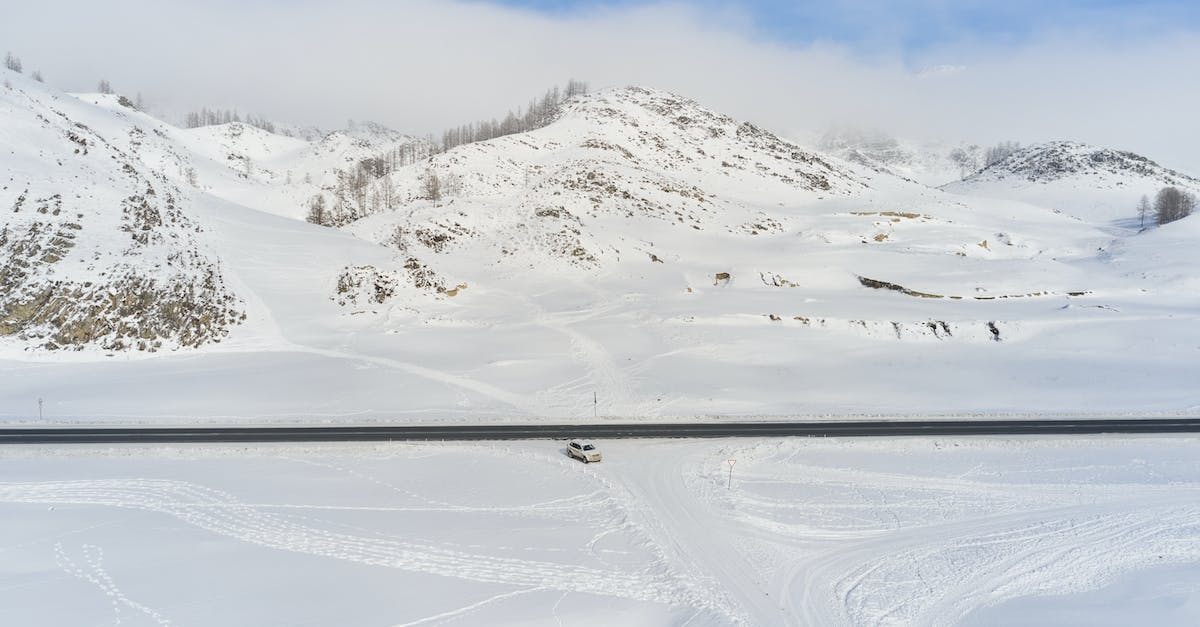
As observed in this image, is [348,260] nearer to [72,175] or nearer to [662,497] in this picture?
[72,175]

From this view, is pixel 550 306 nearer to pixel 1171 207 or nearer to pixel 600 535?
pixel 600 535

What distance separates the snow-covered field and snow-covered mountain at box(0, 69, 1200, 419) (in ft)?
25.2

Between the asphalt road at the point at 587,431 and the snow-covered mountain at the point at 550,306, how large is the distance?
2.40 metres

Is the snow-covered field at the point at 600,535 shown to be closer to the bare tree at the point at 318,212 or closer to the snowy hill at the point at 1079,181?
the bare tree at the point at 318,212

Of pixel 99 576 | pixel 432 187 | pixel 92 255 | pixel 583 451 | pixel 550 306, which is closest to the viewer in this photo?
pixel 99 576

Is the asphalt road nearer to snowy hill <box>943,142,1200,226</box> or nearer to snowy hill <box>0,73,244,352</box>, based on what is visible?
snowy hill <box>0,73,244,352</box>

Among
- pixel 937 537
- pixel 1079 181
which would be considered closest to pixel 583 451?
pixel 937 537

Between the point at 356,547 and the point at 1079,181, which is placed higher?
the point at 1079,181

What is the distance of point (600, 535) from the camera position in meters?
19.6

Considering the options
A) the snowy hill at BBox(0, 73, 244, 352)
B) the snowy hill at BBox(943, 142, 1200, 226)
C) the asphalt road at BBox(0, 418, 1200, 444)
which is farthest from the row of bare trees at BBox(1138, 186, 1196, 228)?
the snowy hill at BBox(0, 73, 244, 352)

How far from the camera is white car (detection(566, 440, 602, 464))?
2525cm

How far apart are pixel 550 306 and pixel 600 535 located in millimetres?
36174

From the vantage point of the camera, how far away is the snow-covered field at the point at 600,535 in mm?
15492

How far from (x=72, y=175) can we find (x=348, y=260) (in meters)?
21.2
